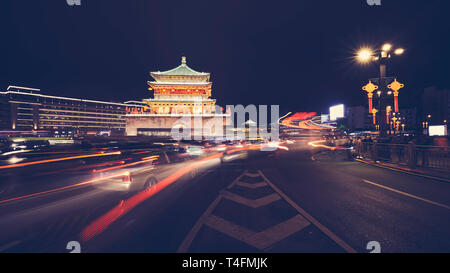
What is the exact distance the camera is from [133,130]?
4753 cm

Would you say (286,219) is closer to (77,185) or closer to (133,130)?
(77,185)

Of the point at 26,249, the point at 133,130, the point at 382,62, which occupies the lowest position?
the point at 26,249

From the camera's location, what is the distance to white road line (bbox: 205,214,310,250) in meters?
3.41

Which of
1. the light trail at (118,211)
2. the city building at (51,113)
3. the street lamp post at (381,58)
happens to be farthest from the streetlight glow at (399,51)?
the city building at (51,113)

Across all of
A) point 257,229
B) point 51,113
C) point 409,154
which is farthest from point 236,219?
point 51,113

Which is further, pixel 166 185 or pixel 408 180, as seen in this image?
pixel 408 180

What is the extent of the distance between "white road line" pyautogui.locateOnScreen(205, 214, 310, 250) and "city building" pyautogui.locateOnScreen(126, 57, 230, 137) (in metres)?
43.4

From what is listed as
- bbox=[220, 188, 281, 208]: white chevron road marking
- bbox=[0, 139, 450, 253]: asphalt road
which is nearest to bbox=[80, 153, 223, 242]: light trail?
bbox=[0, 139, 450, 253]: asphalt road

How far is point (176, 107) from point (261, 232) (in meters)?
48.3

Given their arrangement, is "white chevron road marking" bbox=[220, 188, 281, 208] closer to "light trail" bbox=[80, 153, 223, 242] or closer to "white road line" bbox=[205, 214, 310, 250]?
"white road line" bbox=[205, 214, 310, 250]

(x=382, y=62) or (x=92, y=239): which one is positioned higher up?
(x=382, y=62)

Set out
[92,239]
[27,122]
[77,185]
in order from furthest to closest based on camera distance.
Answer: [27,122] → [77,185] → [92,239]

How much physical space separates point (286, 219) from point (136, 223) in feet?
10.8

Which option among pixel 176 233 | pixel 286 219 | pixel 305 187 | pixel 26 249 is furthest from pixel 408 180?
pixel 26 249
